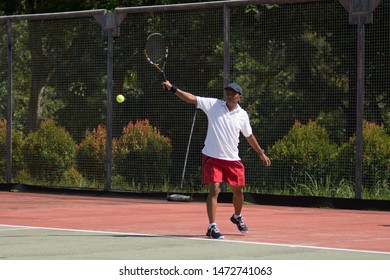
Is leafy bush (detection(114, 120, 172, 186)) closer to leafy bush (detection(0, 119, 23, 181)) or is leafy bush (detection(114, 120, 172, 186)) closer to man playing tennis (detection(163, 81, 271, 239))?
leafy bush (detection(0, 119, 23, 181))

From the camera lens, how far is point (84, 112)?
906 inches

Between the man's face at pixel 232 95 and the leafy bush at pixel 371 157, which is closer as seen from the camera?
the man's face at pixel 232 95

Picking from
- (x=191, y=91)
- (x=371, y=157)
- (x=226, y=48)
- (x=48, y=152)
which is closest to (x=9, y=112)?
(x=48, y=152)

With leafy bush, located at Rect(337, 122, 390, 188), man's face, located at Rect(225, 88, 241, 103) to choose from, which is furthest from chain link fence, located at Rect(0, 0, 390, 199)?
man's face, located at Rect(225, 88, 241, 103)

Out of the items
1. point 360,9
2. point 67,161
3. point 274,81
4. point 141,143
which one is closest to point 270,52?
point 274,81

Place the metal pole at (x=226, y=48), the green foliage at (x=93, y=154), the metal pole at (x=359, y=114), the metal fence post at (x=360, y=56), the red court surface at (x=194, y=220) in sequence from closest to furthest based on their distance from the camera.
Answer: the red court surface at (x=194, y=220) → the metal fence post at (x=360, y=56) → the metal pole at (x=359, y=114) → the metal pole at (x=226, y=48) → the green foliage at (x=93, y=154)

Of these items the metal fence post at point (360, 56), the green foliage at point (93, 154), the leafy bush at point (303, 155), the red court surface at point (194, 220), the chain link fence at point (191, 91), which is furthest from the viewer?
the green foliage at point (93, 154)

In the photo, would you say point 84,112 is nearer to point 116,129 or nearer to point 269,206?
point 116,129

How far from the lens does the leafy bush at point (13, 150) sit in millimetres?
23922

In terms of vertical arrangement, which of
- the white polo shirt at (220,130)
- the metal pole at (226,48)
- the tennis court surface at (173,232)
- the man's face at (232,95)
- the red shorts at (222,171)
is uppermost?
the metal pole at (226,48)

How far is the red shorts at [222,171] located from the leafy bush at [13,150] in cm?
1069

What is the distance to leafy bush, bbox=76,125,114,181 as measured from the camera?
2286cm

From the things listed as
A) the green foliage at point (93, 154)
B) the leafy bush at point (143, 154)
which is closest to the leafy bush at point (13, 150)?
the green foliage at point (93, 154)

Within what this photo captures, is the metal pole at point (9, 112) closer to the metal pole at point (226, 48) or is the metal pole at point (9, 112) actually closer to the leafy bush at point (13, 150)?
the leafy bush at point (13, 150)
